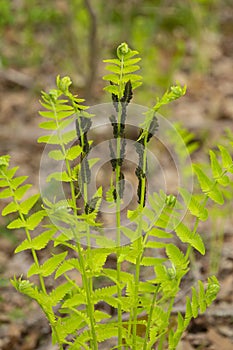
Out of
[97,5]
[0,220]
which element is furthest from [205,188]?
[97,5]

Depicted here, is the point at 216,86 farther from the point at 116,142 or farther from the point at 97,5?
the point at 116,142

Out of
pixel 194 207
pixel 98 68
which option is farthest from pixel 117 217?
pixel 98 68

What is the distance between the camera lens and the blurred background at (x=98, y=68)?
2529 millimetres

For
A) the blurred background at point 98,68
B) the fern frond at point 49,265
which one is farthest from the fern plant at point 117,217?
the blurred background at point 98,68

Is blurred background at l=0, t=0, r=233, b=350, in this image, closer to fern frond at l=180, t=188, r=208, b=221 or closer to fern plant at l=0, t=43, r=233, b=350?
fern plant at l=0, t=43, r=233, b=350

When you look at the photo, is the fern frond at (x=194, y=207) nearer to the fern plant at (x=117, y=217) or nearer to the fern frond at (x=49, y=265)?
the fern plant at (x=117, y=217)

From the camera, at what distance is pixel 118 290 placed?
153 cm

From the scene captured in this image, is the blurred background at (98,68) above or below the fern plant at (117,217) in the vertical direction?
above

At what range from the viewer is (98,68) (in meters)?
4.42

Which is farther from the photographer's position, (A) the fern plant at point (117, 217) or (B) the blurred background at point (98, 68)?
(B) the blurred background at point (98, 68)

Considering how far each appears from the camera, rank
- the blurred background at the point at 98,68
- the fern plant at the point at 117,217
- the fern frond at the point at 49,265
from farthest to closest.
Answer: the blurred background at the point at 98,68 → the fern frond at the point at 49,265 → the fern plant at the point at 117,217

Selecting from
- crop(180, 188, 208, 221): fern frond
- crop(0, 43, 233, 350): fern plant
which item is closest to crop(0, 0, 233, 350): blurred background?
crop(0, 43, 233, 350): fern plant

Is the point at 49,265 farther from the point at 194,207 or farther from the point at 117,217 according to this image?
the point at 194,207

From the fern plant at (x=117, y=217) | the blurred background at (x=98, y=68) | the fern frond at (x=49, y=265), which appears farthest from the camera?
the blurred background at (x=98, y=68)
